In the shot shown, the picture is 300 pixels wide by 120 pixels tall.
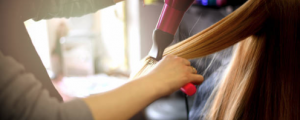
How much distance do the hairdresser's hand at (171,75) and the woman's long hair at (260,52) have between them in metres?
0.07

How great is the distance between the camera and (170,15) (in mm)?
438

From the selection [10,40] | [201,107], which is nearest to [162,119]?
[201,107]

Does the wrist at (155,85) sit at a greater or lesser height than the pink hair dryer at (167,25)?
lesser

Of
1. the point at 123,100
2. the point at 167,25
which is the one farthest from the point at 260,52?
the point at 123,100

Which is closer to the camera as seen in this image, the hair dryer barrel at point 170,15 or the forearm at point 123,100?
the forearm at point 123,100

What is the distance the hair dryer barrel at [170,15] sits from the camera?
0.44 meters

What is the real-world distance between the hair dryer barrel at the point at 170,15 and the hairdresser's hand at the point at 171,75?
7 cm

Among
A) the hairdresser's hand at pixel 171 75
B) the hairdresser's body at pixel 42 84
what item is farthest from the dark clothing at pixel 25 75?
the hairdresser's hand at pixel 171 75

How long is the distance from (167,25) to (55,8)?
19cm

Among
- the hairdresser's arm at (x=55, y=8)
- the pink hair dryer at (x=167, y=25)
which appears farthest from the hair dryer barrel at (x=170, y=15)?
the hairdresser's arm at (x=55, y=8)

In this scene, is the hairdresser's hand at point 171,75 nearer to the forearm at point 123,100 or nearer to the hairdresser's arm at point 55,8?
the forearm at point 123,100

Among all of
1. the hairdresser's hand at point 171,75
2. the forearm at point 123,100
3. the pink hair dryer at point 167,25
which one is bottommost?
the forearm at point 123,100

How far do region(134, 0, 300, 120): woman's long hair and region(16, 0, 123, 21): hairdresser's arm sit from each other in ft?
0.47

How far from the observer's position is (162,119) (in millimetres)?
541
